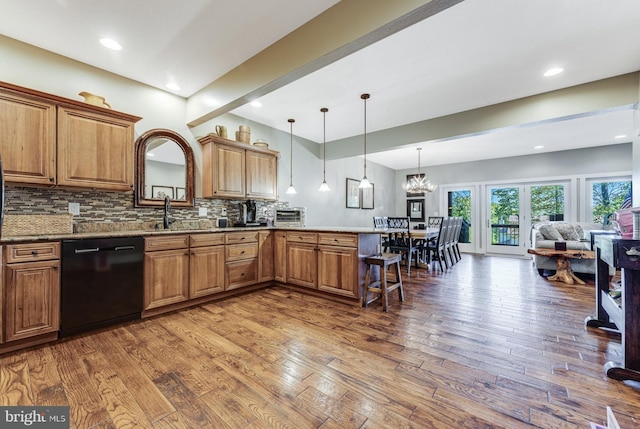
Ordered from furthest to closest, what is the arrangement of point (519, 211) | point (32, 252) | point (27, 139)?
point (519, 211) → point (27, 139) → point (32, 252)

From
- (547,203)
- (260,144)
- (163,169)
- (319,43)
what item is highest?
(319,43)

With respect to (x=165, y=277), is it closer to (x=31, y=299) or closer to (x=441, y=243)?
(x=31, y=299)

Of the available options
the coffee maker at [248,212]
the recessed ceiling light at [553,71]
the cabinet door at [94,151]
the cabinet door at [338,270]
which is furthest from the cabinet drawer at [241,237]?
the recessed ceiling light at [553,71]

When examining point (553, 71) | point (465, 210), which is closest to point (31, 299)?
point (553, 71)

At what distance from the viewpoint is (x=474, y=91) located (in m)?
3.42

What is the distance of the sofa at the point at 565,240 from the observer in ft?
14.8

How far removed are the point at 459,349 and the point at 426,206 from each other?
6750 mm

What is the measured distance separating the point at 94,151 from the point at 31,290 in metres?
1.36

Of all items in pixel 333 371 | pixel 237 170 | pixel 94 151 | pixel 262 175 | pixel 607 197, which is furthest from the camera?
pixel 607 197

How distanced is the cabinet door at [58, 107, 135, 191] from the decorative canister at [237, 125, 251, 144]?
56.2 inches

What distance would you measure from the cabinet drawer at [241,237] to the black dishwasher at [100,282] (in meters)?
0.97

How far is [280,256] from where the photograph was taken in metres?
3.93

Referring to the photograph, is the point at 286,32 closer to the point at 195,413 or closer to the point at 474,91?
the point at 474,91
